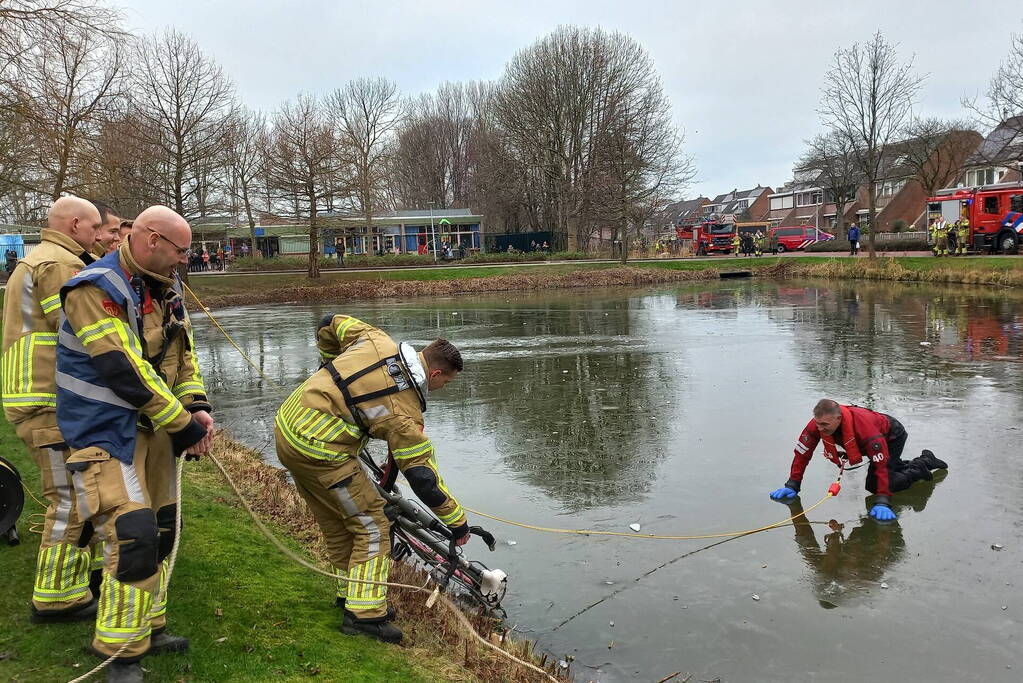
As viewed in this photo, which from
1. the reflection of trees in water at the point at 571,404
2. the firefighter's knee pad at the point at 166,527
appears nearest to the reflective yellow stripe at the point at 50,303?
the firefighter's knee pad at the point at 166,527

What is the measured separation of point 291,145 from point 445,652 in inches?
1642

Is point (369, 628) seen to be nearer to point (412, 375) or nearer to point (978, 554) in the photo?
point (412, 375)

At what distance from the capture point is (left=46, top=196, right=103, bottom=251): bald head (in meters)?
4.76

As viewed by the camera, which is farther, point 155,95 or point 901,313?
point 155,95

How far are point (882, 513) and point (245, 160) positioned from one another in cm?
5509

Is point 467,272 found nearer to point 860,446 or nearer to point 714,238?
point 714,238

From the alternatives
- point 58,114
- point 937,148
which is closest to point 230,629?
point 58,114

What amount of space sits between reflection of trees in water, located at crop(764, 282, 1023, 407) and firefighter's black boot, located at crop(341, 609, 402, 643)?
359 inches

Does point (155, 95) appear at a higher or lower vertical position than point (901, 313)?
higher

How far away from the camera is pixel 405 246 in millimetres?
72000

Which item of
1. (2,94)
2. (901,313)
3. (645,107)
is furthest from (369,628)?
(645,107)

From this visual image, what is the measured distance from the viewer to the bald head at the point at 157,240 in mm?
3938

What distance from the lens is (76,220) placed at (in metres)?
4.79

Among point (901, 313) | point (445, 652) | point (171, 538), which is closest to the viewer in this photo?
point (171, 538)
